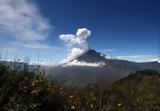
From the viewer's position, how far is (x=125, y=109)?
36.6ft

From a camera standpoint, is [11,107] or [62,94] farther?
[62,94]

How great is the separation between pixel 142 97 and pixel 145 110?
1613mm

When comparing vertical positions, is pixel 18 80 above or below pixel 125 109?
above

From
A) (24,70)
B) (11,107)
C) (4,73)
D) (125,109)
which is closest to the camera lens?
(11,107)

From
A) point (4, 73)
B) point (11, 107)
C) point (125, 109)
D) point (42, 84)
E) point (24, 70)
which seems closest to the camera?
point (11, 107)

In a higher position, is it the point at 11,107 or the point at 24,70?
the point at 24,70

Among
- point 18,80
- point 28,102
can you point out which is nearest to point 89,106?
point 28,102

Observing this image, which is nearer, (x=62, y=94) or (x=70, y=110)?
(x=70, y=110)

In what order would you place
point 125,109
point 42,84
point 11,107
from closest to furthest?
1. point 11,107
2. point 125,109
3. point 42,84

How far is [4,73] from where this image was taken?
42.8ft

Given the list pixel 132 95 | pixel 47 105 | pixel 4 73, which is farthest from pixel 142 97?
pixel 4 73

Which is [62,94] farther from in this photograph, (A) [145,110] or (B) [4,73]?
(A) [145,110]

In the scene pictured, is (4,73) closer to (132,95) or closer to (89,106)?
(89,106)

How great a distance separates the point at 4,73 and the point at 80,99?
309 cm
